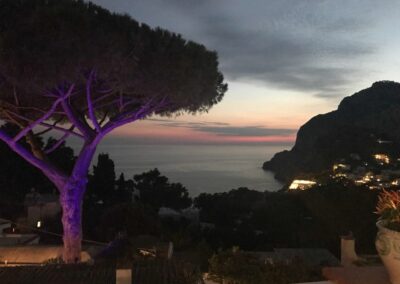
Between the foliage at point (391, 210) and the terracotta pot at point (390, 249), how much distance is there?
83mm

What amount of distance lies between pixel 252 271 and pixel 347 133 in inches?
1853

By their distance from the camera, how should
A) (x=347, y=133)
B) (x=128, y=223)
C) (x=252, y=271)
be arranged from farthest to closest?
(x=347, y=133) < (x=128, y=223) < (x=252, y=271)

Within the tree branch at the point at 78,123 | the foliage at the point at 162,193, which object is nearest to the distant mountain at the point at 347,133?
the foliage at the point at 162,193

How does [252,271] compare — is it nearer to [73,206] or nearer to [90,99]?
[73,206]

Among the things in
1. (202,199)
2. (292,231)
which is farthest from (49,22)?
(202,199)

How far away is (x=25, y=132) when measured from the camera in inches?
300

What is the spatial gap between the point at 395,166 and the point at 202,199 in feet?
81.5

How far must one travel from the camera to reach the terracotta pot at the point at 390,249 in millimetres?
3090

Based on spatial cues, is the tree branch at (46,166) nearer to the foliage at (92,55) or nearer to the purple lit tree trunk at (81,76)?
the purple lit tree trunk at (81,76)

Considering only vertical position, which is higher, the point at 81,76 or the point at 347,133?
the point at 347,133

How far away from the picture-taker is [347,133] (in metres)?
47.8

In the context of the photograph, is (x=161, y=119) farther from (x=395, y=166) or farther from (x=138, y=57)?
(x=395, y=166)

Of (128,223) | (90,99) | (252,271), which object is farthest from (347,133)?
(252,271)

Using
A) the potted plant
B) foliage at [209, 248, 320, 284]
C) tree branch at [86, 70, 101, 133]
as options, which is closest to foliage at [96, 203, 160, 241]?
tree branch at [86, 70, 101, 133]
